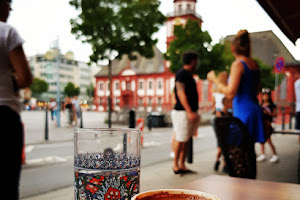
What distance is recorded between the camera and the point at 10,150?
1.53 metres

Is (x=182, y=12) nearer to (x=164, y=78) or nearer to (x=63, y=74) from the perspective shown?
(x=164, y=78)

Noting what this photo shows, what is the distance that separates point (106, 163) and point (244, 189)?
1.68 ft

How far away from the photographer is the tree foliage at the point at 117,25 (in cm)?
1311

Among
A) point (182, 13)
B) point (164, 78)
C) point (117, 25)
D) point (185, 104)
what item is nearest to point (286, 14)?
point (185, 104)

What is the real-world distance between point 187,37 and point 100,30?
64.3ft

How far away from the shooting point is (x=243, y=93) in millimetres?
2646

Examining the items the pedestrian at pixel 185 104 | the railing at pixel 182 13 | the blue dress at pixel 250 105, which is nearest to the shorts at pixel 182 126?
the pedestrian at pixel 185 104

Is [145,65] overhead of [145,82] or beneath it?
overhead

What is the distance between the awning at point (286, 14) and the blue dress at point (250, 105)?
1027 mm

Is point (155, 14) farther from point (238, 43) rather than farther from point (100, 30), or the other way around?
point (238, 43)

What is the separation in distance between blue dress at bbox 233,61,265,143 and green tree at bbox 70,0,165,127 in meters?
11.0

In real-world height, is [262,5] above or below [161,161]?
above

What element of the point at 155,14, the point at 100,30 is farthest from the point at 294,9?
the point at 155,14

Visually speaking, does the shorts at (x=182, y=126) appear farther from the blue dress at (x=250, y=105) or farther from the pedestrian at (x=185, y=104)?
the blue dress at (x=250, y=105)
